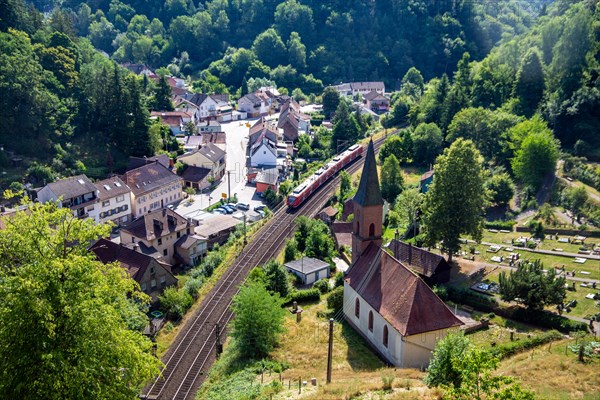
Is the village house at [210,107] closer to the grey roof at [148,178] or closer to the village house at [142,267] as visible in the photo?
the grey roof at [148,178]

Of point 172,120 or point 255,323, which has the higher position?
point 172,120

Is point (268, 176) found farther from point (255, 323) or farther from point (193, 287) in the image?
point (255, 323)

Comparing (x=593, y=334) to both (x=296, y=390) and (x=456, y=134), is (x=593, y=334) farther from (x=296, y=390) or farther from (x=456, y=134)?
(x=456, y=134)

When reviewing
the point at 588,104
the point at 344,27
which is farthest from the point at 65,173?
the point at 344,27

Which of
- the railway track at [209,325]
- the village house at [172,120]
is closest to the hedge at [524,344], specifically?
the railway track at [209,325]

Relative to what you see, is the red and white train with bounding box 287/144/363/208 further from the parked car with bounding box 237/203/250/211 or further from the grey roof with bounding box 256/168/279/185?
the parked car with bounding box 237/203/250/211

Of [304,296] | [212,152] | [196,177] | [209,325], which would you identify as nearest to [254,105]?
[212,152]

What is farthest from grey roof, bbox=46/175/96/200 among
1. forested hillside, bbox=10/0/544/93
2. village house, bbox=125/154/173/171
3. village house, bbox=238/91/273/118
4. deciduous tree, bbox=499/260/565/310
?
forested hillside, bbox=10/0/544/93
